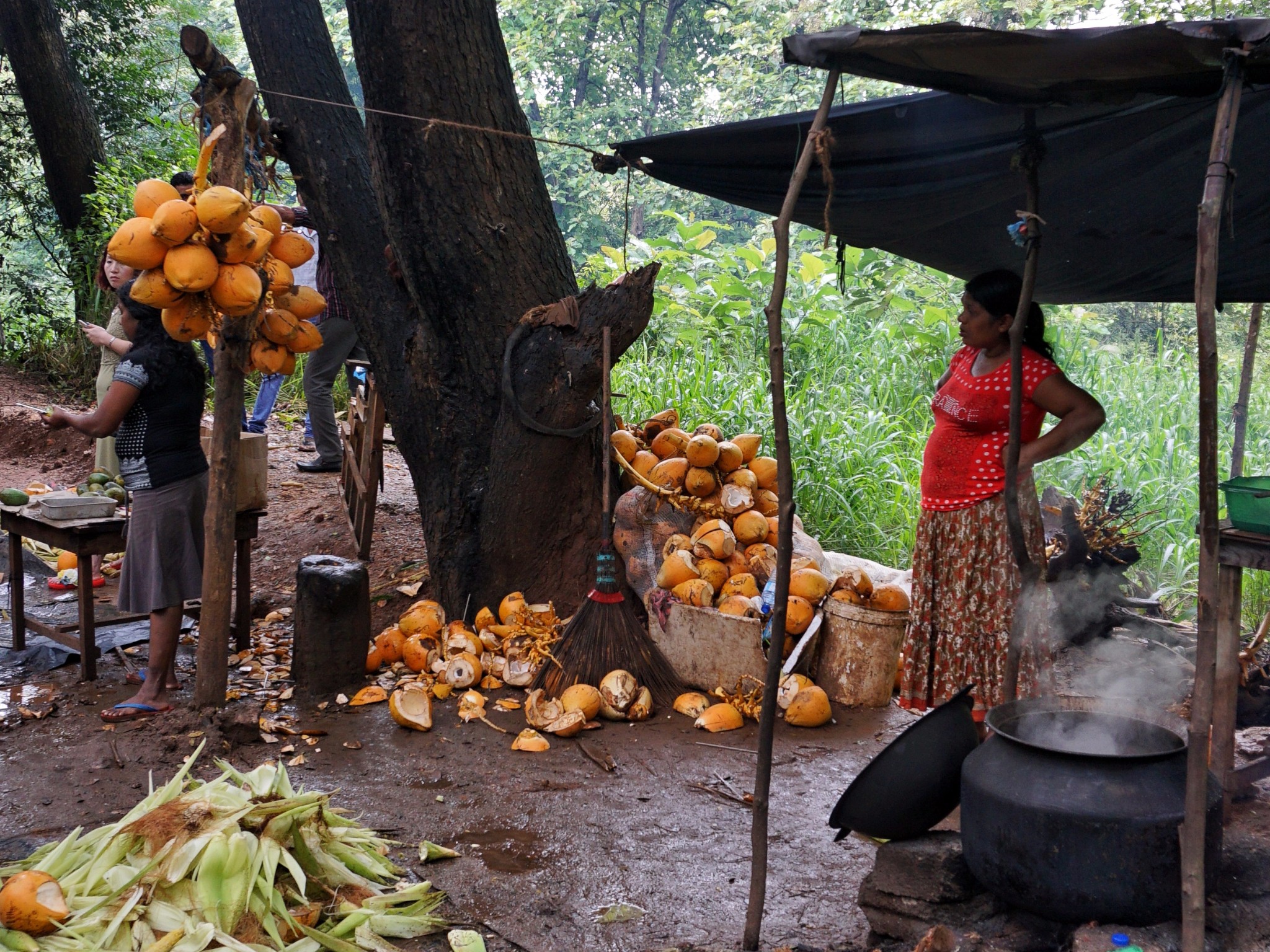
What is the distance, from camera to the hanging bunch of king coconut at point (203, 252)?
355 centimetres

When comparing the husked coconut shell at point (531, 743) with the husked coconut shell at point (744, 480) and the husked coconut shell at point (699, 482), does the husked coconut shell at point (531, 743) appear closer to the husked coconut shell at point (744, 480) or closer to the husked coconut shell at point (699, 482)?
the husked coconut shell at point (699, 482)

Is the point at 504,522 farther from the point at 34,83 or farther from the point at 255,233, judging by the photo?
the point at 34,83

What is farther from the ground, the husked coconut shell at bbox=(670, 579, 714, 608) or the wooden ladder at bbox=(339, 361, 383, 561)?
the wooden ladder at bbox=(339, 361, 383, 561)

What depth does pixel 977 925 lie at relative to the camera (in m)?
2.63

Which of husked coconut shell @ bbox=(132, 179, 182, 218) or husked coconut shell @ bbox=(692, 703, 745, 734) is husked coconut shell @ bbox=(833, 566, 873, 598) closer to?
husked coconut shell @ bbox=(692, 703, 745, 734)

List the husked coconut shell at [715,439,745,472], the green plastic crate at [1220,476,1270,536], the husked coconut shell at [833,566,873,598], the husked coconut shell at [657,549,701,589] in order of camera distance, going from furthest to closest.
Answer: the husked coconut shell at [715,439,745,472]
the husked coconut shell at [657,549,701,589]
the husked coconut shell at [833,566,873,598]
the green plastic crate at [1220,476,1270,536]

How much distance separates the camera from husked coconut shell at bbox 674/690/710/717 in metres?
4.68

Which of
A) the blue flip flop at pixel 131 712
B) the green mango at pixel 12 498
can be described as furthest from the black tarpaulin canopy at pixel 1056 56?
the green mango at pixel 12 498

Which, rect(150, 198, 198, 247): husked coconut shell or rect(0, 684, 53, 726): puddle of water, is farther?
rect(0, 684, 53, 726): puddle of water

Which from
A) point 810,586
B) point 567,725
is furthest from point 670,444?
point 567,725

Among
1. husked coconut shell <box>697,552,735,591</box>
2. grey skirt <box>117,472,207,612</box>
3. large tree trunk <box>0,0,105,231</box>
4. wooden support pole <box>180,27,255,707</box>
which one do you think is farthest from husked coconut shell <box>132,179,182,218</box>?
large tree trunk <box>0,0,105,231</box>

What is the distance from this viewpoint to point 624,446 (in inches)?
221

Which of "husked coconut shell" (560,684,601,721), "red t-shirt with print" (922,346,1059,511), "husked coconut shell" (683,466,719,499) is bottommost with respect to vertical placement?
"husked coconut shell" (560,684,601,721)

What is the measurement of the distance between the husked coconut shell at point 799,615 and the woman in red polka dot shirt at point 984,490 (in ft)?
3.59
